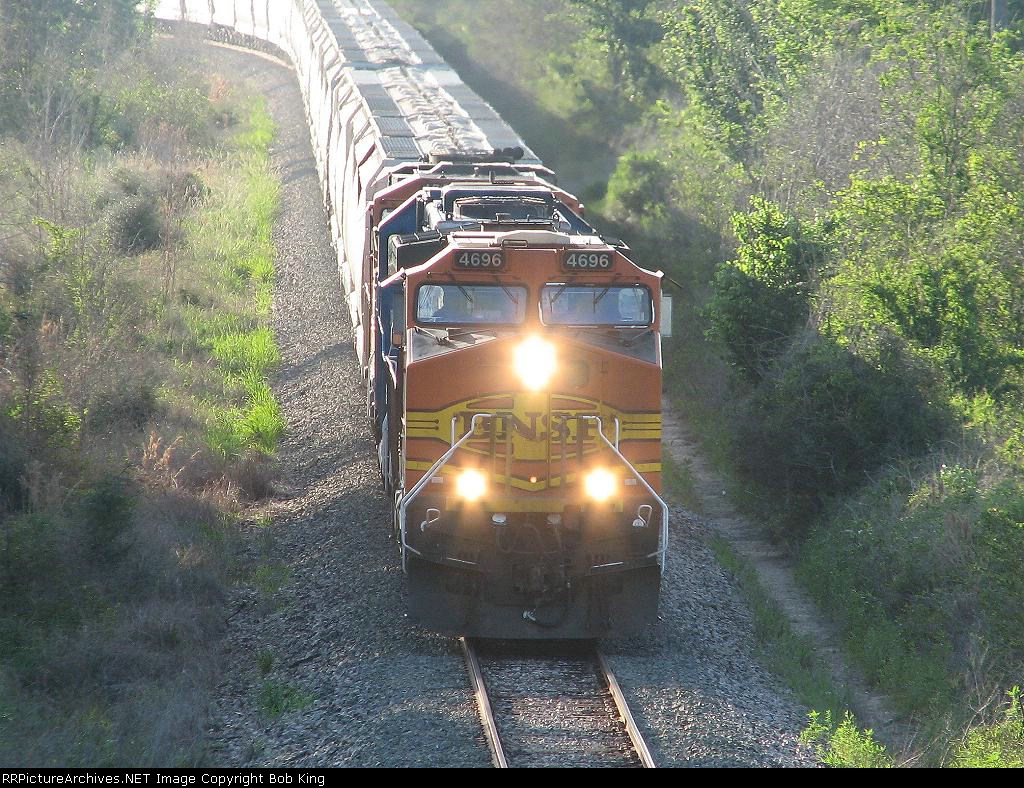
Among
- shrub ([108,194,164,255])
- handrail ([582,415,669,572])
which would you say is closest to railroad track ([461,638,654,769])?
handrail ([582,415,669,572])

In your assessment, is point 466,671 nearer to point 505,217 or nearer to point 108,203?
point 505,217

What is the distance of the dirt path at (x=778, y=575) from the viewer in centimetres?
1084

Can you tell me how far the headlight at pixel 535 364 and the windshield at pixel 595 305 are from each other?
1.03 feet

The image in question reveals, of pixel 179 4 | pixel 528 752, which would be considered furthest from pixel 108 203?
pixel 179 4

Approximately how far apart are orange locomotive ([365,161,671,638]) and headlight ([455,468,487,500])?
1cm

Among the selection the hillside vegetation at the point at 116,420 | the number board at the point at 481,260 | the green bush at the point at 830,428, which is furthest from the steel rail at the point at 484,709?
the green bush at the point at 830,428

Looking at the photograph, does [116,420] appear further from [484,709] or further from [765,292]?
[765,292]

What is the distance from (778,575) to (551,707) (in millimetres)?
6186

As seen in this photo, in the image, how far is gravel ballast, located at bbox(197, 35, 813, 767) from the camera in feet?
27.3

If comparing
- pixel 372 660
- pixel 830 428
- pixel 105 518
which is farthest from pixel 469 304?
pixel 830 428

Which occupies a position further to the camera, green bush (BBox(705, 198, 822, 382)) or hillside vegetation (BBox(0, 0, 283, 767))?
green bush (BBox(705, 198, 822, 382))

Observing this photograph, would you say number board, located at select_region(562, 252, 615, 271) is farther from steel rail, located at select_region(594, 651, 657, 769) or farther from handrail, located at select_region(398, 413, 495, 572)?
steel rail, located at select_region(594, 651, 657, 769)

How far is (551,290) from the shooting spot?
1013 cm

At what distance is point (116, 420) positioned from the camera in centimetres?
1530
